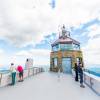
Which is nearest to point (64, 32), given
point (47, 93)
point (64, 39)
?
point (64, 39)

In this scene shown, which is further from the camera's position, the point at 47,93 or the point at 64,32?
the point at 64,32

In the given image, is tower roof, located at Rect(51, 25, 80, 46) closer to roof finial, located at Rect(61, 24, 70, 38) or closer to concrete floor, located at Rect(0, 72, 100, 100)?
roof finial, located at Rect(61, 24, 70, 38)

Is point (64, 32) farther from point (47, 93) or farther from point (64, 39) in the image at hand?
point (47, 93)

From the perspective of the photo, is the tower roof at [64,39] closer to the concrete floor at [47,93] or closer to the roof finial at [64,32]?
the roof finial at [64,32]

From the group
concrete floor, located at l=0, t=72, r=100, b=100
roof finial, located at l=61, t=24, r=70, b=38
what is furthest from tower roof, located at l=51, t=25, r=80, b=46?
concrete floor, located at l=0, t=72, r=100, b=100

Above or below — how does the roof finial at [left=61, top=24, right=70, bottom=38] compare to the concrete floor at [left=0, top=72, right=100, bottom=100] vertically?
above

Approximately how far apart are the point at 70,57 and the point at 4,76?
60.1 ft

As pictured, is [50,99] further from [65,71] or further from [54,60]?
[54,60]

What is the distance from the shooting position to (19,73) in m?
15.7

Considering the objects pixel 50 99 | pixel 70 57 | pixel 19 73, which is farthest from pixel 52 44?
pixel 50 99

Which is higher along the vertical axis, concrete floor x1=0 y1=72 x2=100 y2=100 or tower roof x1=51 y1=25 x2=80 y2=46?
tower roof x1=51 y1=25 x2=80 y2=46

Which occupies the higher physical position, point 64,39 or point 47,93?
point 64,39

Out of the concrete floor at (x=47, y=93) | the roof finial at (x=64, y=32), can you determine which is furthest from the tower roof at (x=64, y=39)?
the concrete floor at (x=47, y=93)

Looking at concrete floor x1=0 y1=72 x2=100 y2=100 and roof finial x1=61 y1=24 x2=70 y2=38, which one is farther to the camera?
roof finial x1=61 y1=24 x2=70 y2=38
